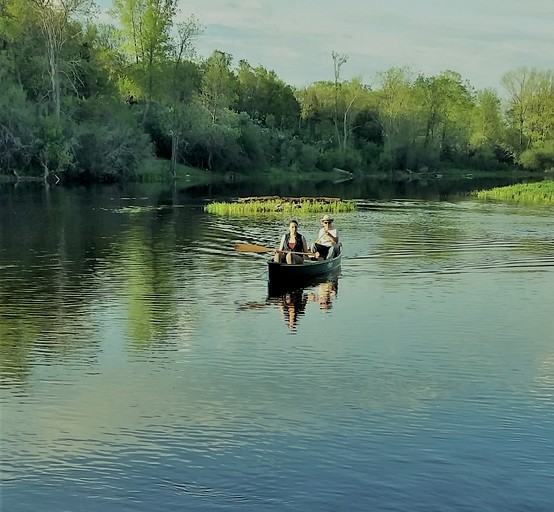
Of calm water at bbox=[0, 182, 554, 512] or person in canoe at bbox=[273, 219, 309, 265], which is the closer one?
calm water at bbox=[0, 182, 554, 512]

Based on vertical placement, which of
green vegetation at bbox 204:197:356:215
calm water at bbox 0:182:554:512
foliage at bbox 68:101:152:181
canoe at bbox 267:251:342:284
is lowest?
calm water at bbox 0:182:554:512

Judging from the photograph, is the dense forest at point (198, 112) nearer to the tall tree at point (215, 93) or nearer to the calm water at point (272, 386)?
the tall tree at point (215, 93)

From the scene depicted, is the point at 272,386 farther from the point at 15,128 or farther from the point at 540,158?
the point at 540,158

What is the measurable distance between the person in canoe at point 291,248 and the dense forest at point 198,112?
50540mm

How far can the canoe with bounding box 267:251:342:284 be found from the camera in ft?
77.4

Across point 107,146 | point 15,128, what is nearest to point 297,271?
point 15,128

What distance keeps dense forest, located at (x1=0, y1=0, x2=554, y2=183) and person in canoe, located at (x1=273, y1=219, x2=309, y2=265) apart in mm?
50540

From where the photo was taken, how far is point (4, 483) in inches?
408

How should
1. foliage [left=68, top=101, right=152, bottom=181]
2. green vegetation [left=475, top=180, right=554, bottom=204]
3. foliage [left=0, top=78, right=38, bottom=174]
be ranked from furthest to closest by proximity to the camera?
1. foliage [left=68, top=101, right=152, bottom=181]
2. foliage [left=0, top=78, right=38, bottom=174]
3. green vegetation [left=475, top=180, right=554, bottom=204]

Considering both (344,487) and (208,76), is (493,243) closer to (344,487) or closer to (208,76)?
(344,487)

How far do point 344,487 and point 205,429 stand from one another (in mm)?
2577

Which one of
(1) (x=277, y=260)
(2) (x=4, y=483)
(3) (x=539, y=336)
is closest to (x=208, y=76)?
(1) (x=277, y=260)

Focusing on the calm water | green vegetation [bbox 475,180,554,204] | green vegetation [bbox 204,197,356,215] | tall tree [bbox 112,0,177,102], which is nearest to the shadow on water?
the calm water

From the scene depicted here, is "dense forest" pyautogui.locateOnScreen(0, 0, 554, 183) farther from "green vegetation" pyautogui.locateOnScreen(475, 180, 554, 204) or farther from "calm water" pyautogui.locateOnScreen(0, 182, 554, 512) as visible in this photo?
"calm water" pyautogui.locateOnScreen(0, 182, 554, 512)
